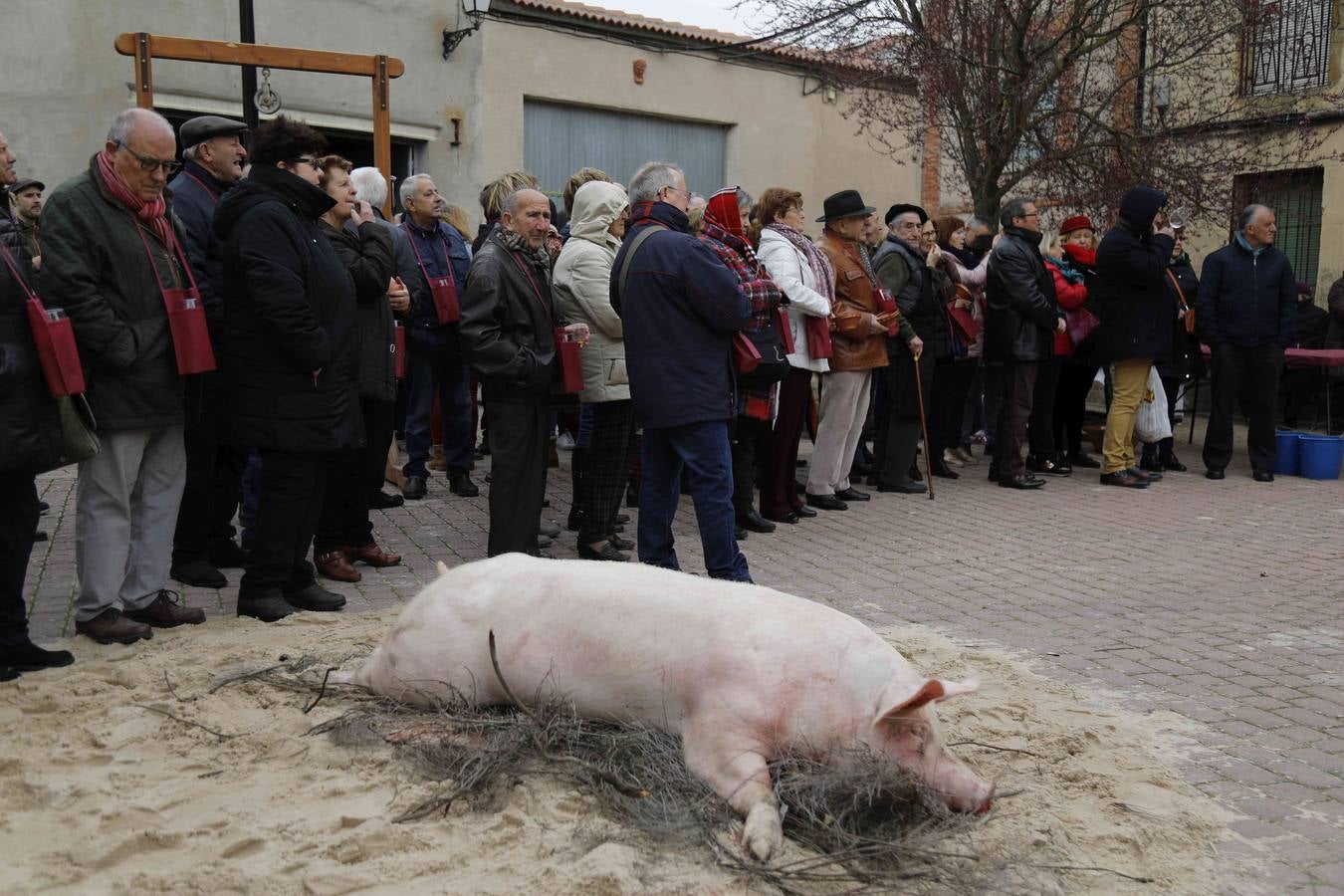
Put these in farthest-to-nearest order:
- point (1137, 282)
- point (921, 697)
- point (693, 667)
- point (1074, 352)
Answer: point (1074, 352) < point (1137, 282) < point (693, 667) < point (921, 697)

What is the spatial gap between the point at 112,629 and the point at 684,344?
9.48 ft

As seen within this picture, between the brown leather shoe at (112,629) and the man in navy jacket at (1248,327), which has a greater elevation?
the man in navy jacket at (1248,327)

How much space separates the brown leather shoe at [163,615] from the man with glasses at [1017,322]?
22.4ft

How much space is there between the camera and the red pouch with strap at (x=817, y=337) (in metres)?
8.52

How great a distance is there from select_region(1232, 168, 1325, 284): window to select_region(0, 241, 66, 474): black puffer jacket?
15.5 meters

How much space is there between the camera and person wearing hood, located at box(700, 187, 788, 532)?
679cm

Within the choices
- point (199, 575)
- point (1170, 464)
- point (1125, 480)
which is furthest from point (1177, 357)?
point (199, 575)

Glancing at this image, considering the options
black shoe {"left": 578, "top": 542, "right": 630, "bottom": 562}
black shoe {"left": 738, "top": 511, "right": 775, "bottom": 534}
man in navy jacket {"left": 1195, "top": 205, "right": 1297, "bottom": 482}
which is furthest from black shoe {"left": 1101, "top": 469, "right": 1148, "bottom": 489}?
black shoe {"left": 578, "top": 542, "right": 630, "bottom": 562}

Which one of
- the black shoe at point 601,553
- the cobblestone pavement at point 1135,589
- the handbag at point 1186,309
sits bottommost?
the cobblestone pavement at point 1135,589

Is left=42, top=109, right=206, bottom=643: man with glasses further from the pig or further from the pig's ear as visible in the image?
the pig's ear

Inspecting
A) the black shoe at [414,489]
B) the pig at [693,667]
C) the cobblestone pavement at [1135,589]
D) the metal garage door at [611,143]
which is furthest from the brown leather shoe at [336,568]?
the metal garage door at [611,143]

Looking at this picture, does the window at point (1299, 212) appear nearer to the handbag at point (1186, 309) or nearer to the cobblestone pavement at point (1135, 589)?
the handbag at point (1186, 309)

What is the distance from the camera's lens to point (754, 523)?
824cm

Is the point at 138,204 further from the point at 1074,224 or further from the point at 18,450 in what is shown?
the point at 1074,224
